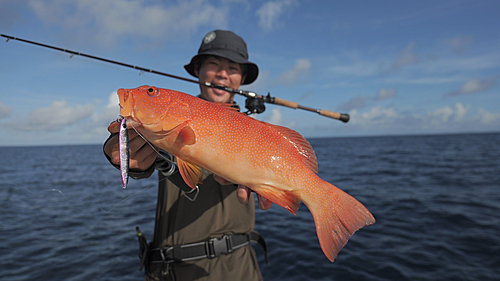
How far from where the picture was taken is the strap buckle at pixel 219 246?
320 centimetres

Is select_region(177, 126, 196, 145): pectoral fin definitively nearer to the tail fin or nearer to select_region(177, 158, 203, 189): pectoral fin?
select_region(177, 158, 203, 189): pectoral fin

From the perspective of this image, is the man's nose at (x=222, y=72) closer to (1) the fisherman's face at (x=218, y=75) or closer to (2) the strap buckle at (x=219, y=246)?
(1) the fisherman's face at (x=218, y=75)

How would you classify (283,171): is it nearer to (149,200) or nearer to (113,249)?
(113,249)

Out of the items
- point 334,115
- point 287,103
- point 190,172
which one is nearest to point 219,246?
point 190,172

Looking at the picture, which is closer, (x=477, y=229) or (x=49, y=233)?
(x=477, y=229)

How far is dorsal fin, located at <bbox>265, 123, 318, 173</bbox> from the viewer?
7.54ft

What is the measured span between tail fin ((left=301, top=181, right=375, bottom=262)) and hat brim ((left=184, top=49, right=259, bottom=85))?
98.1 inches

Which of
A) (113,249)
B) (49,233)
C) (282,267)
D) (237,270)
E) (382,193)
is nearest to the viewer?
(237,270)

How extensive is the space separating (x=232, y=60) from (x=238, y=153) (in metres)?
2.25

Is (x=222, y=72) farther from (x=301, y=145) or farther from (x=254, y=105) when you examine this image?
(x=301, y=145)

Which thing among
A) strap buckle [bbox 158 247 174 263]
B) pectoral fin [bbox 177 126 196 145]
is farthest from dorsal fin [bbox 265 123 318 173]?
strap buckle [bbox 158 247 174 263]

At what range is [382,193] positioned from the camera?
13.6 m

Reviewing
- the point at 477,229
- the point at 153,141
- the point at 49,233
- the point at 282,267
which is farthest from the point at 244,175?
the point at 49,233

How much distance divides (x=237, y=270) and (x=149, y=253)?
1204 mm
